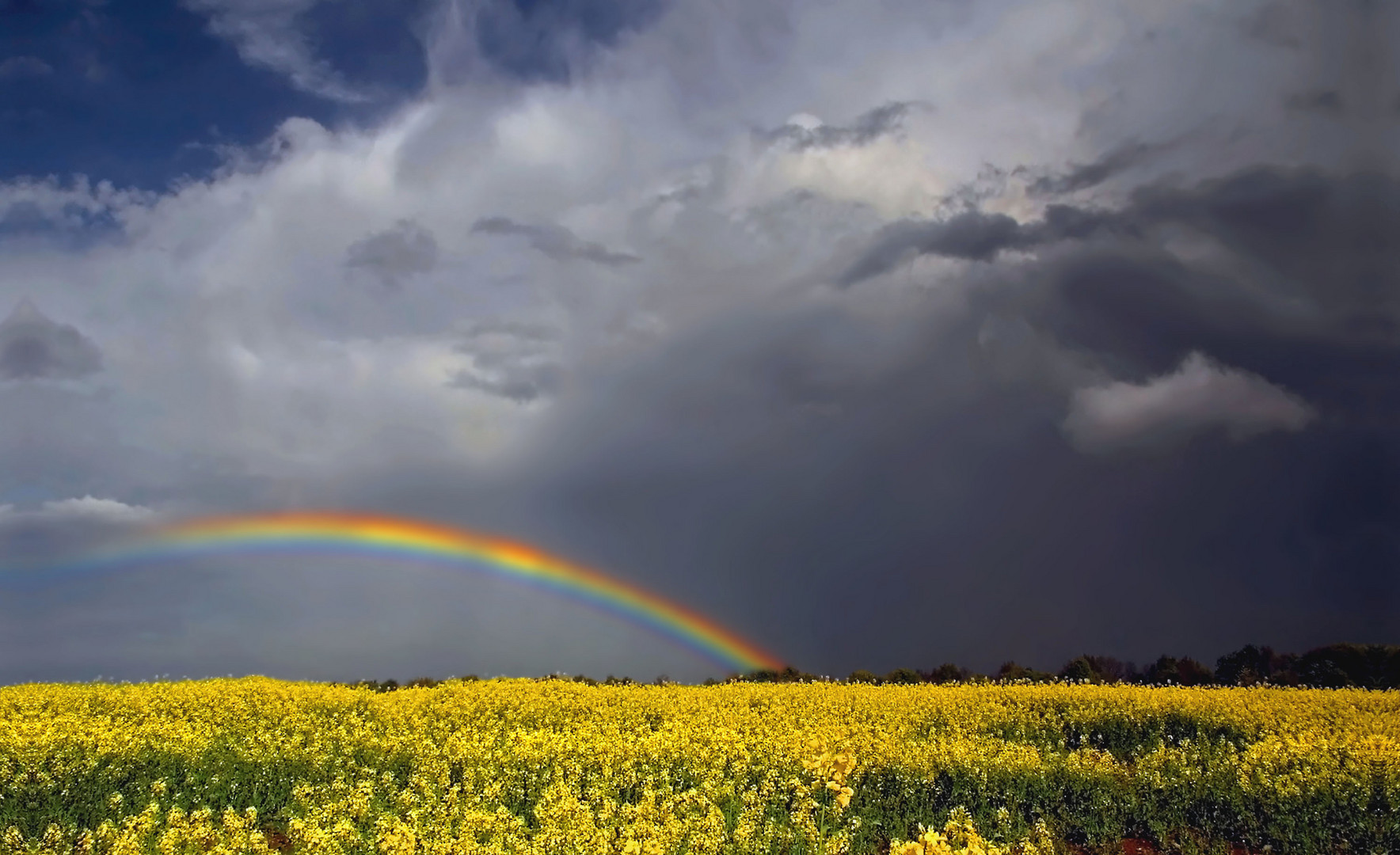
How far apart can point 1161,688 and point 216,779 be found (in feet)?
91.0

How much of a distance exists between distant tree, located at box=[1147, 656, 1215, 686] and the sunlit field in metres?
18.8

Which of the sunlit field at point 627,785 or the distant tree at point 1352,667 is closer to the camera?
the sunlit field at point 627,785

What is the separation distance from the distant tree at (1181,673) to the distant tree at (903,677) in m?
9.28

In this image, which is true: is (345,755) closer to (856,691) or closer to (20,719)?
(20,719)

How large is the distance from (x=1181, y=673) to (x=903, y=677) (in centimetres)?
1151

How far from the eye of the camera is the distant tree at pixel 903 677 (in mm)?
37906

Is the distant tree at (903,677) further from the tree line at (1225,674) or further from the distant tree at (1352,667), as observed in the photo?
the distant tree at (1352,667)

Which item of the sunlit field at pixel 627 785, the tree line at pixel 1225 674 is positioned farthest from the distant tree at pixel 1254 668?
the sunlit field at pixel 627 785

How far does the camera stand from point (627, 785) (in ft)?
49.3

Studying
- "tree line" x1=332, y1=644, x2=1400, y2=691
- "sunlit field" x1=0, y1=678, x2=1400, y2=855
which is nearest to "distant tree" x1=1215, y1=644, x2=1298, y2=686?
"tree line" x1=332, y1=644, x2=1400, y2=691

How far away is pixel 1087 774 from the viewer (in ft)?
53.7

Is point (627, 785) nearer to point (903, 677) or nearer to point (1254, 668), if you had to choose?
point (903, 677)

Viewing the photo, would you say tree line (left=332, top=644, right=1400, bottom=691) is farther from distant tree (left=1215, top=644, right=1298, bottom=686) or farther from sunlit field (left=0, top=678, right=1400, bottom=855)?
sunlit field (left=0, top=678, right=1400, bottom=855)

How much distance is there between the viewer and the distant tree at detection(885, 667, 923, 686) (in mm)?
37906
